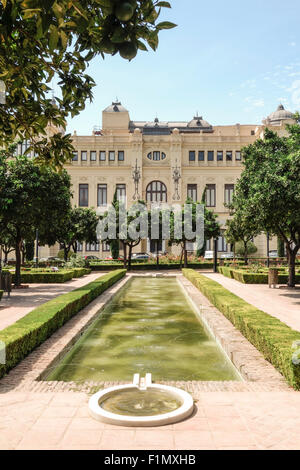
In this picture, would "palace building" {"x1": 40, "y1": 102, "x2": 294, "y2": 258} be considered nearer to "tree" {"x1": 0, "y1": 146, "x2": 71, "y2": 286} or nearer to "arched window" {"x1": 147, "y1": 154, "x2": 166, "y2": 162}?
"arched window" {"x1": 147, "y1": 154, "x2": 166, "y2": 162}

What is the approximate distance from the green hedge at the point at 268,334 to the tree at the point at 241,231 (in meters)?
6.58

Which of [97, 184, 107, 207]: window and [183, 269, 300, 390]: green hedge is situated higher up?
[97, 184, 107, 207]: window

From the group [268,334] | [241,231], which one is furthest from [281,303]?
[241,231]

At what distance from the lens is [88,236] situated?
37.5 m

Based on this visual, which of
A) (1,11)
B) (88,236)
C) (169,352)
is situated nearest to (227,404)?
(169,352)

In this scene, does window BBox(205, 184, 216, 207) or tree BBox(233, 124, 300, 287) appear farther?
window BBox(205, 184, 216, 207)

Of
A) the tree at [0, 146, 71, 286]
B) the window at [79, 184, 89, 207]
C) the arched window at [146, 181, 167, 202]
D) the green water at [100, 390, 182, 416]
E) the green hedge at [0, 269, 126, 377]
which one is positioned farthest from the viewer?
the window at [79, 184, 89, 207]

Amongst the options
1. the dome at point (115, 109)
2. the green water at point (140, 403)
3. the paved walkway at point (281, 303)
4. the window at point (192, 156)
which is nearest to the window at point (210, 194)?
the window at point (192, 156)

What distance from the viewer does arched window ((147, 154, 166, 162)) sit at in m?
49.5

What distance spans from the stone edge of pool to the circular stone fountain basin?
1.81 feet

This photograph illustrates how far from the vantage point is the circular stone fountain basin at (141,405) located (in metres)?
3.85

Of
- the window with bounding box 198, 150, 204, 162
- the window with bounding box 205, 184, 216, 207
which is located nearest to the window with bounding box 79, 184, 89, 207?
the window with bounding box 198, 150, 204, 162

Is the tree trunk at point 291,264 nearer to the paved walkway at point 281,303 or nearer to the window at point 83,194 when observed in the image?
the paved walkway at point 281,303

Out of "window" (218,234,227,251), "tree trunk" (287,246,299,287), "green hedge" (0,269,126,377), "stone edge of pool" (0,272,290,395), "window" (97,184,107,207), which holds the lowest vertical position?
"stone edge of pool" (0,272,290,395)
